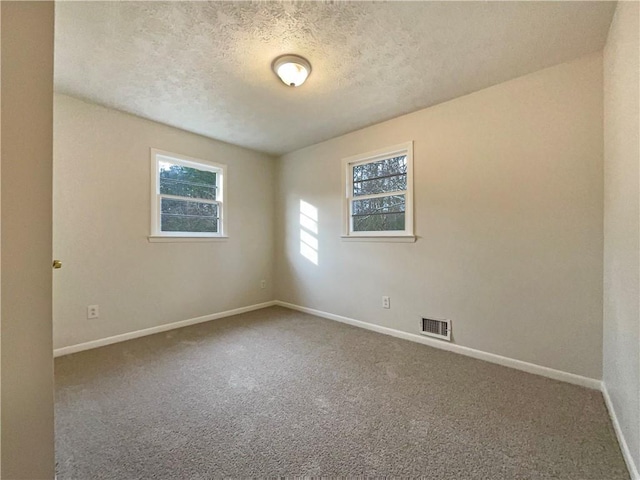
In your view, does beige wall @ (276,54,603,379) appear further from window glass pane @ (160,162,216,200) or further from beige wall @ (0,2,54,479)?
beige wall @ (0,2,54,479)

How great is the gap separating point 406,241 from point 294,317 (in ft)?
5.94

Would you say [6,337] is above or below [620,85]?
below

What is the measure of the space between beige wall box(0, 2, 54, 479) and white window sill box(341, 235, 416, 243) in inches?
107

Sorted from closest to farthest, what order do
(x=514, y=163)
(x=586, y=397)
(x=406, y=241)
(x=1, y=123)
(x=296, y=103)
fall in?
(x=1, y=123) → (x=586, y=397) → (x=514, y=163) → (x=296, y=103) → (x=406, y=241)

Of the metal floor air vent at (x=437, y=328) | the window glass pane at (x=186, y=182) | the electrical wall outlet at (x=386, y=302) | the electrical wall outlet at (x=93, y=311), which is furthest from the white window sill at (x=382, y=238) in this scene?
the electrical wall outlet at (x=93, y=311)

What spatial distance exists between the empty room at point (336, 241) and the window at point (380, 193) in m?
0.03

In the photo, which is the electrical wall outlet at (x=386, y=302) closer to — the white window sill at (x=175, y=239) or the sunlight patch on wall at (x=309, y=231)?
the sunlight patch on wall at (x=309, y=231)

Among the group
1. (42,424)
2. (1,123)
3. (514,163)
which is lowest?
(42,424)

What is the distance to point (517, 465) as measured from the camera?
128 centimetres

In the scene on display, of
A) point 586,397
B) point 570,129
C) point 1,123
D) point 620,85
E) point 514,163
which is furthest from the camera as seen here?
point 514,163

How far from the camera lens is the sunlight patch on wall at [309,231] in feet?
12.4

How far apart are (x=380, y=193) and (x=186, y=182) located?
242 cm

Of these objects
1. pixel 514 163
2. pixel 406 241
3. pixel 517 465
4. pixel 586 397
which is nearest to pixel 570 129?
pixel 514 163

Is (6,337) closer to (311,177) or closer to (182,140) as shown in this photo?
(182,140)
